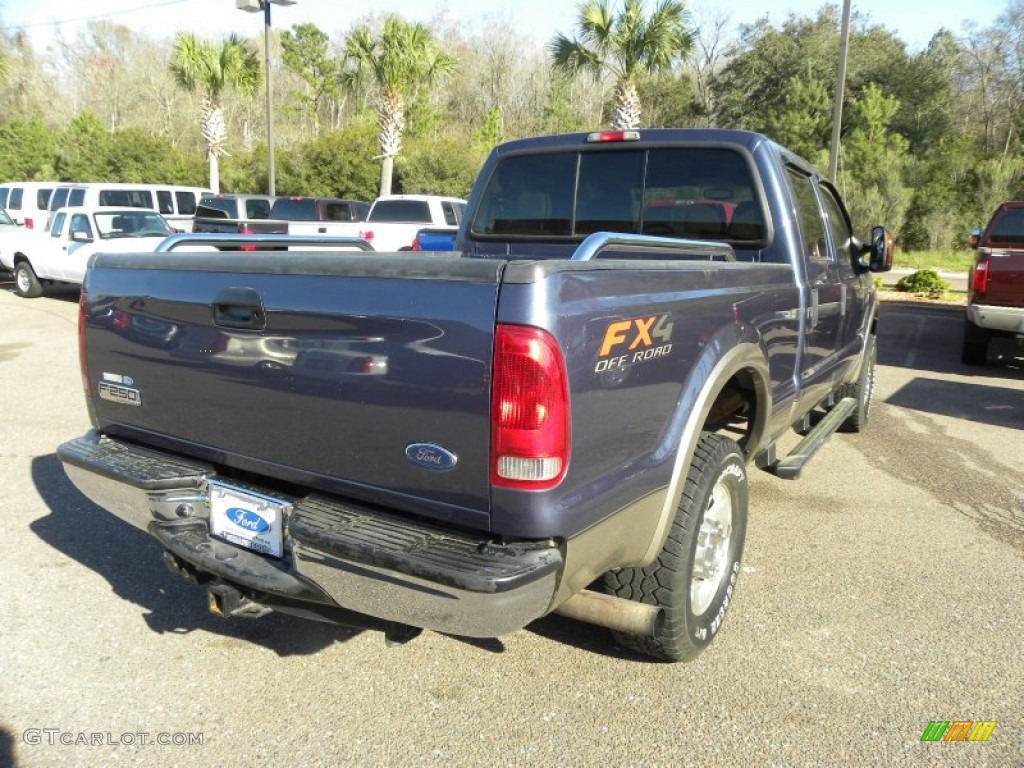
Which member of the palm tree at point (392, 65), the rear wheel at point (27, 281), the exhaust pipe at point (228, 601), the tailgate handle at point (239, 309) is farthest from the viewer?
the palm tree at point (392, 65)

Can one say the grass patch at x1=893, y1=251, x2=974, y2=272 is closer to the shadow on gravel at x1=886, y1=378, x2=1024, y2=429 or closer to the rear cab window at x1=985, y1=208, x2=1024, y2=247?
the rear cab window at x1=985, y1=208, x2=1024, y2=247

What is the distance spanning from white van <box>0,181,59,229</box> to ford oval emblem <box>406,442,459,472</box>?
20.0 meters

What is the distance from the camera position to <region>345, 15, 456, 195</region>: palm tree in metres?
24.0

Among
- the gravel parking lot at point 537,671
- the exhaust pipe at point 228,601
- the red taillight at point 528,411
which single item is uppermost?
the red taillight at point 528,411

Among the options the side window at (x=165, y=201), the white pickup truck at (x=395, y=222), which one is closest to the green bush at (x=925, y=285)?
the white pickup truck at (x=395, y=222)

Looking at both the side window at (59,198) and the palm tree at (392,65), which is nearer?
the side window at (59,198)

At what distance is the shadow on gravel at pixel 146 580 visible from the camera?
10.8 ft

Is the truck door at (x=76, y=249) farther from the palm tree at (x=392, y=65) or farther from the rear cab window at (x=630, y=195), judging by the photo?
the palm tree at (x=392, y=65)

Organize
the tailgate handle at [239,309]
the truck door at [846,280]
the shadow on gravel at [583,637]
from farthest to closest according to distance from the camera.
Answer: the truck door at [846,280]
the shadow on gravel at [583,637]
the tailgate handle at [239,309]

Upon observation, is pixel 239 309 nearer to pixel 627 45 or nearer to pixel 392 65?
pixel 627 45

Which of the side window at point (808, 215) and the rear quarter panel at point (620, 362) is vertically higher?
the side window at point (808, 215)

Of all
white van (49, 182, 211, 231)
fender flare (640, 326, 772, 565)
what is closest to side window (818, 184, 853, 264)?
fender flare (640, 326, 772, 565)

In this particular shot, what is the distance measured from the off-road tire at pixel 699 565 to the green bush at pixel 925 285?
50.8ft

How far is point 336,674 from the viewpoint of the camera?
3.02m
